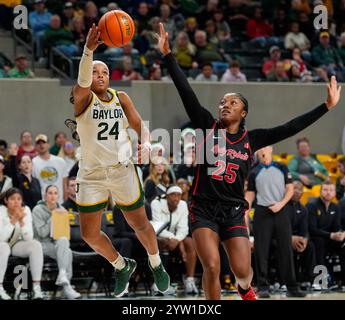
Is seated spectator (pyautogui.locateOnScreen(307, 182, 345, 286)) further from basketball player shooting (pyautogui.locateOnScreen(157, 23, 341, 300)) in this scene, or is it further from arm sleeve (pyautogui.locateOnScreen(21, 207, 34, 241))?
basketball player shooting (pyautogui.locateOnScreen(157, 23, 341, 300))

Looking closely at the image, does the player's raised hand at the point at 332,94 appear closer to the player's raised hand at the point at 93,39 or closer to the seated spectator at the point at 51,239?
the player's raised hand at the point at 93,39

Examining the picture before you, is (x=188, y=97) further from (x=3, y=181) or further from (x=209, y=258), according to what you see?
(x=3, y=181)

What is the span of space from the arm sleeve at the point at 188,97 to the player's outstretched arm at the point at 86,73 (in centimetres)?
68

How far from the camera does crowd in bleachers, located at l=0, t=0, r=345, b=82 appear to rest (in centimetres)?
1661

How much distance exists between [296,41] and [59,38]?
4928 mm

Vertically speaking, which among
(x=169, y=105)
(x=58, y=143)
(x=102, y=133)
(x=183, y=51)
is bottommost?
(x=102, y=133)

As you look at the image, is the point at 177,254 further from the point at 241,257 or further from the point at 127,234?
the point at 241,257

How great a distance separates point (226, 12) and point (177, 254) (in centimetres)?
776

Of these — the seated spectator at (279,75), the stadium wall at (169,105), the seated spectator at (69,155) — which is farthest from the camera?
the seated spectator at (279,75)

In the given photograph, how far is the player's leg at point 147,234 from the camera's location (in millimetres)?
8742

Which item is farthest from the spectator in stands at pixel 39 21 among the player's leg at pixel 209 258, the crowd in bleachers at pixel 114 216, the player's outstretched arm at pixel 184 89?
the player's leg at pixel 209 258

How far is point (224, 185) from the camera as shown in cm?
827

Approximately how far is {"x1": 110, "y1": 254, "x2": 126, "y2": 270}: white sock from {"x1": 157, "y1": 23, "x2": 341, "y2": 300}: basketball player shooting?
113 centimetres

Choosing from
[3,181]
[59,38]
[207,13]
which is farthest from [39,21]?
[3,181]
